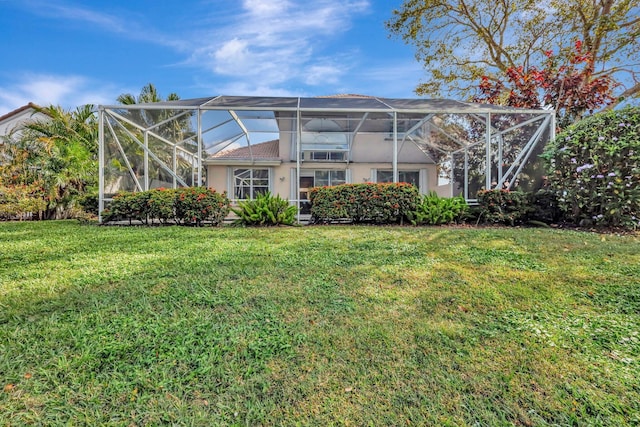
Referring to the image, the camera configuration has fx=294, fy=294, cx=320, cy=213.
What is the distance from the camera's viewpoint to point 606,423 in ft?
4.38

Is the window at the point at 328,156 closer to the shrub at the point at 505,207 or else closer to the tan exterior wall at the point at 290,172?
the tan exterior wall at the point at 290,172

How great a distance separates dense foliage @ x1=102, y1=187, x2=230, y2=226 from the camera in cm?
696

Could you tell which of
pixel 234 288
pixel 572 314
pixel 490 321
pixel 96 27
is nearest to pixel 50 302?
pixel 234 288

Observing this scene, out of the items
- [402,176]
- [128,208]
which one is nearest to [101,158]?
[128,208]

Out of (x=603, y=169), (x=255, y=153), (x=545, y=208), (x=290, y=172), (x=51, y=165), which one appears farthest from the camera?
(x=290, y=172)

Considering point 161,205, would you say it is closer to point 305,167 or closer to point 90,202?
point 90,202

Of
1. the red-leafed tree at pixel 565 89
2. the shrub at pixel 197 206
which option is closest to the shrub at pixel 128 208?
the shrub at pixel 197 206

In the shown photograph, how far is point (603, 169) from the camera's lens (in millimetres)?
5875

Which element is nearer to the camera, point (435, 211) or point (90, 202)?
point (435, 211)

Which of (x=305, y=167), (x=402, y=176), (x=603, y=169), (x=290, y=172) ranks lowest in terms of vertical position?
(x=603, y=169)

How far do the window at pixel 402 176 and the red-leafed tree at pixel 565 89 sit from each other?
4571 millimetres

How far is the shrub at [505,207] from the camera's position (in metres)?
7.07

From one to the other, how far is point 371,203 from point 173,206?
4759 millimetres

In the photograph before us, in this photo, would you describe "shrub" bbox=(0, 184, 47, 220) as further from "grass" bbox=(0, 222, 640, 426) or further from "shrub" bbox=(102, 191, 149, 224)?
"grass" bbox=(0, 222, 640, 426)
